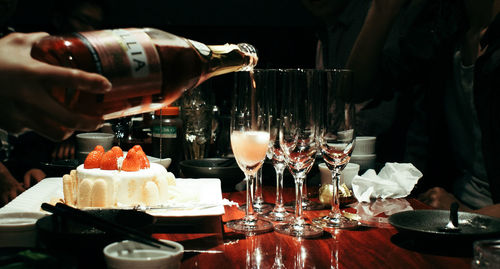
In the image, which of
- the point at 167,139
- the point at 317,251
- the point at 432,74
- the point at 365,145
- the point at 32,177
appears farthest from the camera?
the point at 432,74

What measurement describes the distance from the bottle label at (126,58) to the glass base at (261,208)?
0.54 meters

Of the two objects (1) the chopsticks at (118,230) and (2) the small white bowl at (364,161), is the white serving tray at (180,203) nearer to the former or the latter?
(1) the chopsticks at (118,230)

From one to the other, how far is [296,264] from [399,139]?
2411 mm

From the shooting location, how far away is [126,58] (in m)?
0.83

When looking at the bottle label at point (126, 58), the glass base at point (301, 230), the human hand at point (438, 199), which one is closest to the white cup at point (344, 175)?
the glass base at point (301, 230)

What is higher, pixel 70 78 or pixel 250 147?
pixel 70 78

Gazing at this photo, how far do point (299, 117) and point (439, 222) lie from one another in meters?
0.38

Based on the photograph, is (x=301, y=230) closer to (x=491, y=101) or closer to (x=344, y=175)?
(x=344, y=175)

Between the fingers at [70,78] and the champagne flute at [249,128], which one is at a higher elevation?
Answer: the fingers at [70,78]

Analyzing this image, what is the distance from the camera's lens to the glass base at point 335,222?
3.77 ft

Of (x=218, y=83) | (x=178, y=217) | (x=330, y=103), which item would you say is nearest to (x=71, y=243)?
(x=178, y=217)

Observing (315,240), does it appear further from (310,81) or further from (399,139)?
(399,139)

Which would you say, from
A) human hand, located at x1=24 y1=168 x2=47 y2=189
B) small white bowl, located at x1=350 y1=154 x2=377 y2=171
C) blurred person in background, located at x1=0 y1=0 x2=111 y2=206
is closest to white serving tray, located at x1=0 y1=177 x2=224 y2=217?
blurred person in background, located at x1=0 y1=0 x2=111 y2=206

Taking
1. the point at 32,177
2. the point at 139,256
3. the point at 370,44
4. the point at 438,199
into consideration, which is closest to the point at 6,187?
the point at 32,177
